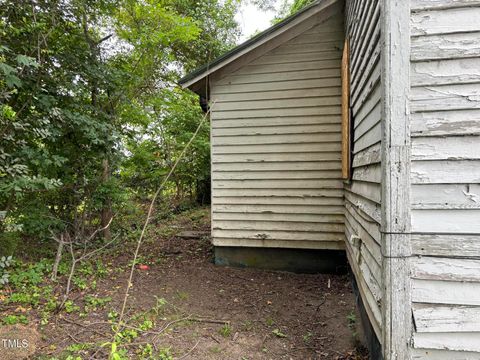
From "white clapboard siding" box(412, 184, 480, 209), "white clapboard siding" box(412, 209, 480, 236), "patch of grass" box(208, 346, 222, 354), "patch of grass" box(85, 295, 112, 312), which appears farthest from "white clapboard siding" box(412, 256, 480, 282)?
"patch of grass" box(85, 295, 112, 312)

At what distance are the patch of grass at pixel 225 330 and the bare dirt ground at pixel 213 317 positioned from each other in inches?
0.4

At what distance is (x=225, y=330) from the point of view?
3217 millimetres

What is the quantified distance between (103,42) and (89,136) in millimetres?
2307

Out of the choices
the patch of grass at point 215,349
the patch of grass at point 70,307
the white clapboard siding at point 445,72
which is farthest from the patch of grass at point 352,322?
the patch of grass at point 70,307

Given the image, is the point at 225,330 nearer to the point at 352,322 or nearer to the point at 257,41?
the point at 352,322

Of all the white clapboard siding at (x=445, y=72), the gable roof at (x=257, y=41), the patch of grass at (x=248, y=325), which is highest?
the gable roof at (x=257, y=41)

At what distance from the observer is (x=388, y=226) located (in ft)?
5.94

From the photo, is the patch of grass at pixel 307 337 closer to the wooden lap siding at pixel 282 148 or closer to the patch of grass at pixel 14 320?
the wooden lap siding at pixel 282 148

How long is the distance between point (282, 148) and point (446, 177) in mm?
3209

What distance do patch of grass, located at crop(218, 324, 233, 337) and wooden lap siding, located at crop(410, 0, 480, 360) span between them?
6.30 feet

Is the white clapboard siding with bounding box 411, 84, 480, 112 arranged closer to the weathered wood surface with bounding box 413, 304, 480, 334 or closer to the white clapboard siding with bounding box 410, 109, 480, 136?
the white clapboard siding with bounding box 410, 109, 480, 136

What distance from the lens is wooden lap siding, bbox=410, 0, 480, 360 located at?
1.75 m

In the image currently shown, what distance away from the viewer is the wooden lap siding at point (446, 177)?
69.1 inches

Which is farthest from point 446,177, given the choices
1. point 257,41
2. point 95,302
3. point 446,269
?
point 95,302
